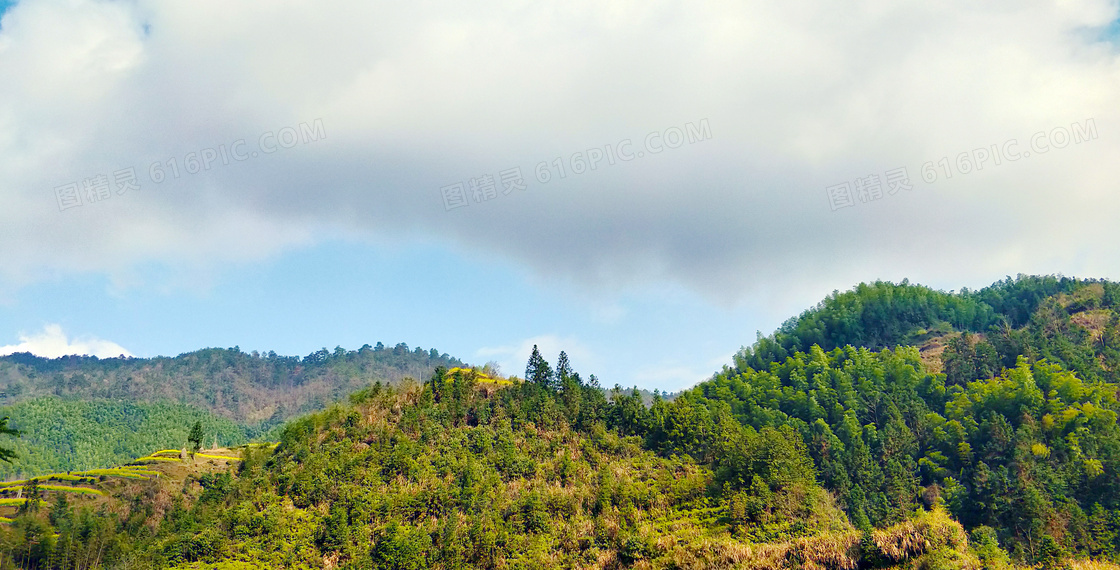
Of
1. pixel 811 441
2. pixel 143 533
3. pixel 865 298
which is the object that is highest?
pixel 865 298

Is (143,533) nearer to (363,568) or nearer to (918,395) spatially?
(363,568)

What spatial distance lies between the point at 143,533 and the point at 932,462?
98.2m

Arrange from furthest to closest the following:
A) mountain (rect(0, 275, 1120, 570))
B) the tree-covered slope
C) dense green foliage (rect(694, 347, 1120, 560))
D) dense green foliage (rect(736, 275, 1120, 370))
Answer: dense green foliage (rect(736, 275, 1120, 370))
dense green foliage (rect(694, 347, 1120, 560))
mountain (rect(0, 275, 1120, 570))
the tree-covered slope

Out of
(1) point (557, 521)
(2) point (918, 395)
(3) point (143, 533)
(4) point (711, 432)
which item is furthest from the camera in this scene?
(2) point (918, 395)

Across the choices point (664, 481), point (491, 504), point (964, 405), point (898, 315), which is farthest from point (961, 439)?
point (491, 504)

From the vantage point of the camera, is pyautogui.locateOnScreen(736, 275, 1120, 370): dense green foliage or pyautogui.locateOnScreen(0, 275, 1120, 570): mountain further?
pyautogui.locateOnScreen(736, 275, 1120, 370): dense green foliage

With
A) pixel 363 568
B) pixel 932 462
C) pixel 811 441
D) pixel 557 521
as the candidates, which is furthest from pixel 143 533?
pixel 932 462

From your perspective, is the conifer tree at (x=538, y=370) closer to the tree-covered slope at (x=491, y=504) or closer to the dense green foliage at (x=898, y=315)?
the tree-covered slope at (x=491, y=504)

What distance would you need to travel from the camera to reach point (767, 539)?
78750mm

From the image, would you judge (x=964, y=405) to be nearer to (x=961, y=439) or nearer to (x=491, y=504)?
(x=961, y=439)

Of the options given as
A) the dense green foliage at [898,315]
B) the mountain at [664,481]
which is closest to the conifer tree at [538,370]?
the mountain at [664,481]

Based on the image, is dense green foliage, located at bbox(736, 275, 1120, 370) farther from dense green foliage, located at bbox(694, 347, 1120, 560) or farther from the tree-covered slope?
the tree-covered slope

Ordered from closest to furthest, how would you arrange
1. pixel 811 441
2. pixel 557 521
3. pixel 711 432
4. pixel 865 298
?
pixel 557 521 < pixel 711 432 < pixel 811 441 < pixel 865 298

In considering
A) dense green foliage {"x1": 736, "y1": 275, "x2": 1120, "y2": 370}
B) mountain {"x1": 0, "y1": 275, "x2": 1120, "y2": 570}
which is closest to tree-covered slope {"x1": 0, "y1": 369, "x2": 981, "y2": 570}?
mountain {"x1": 0, "y1": 275, "x2": 1120, "y2": 570}
